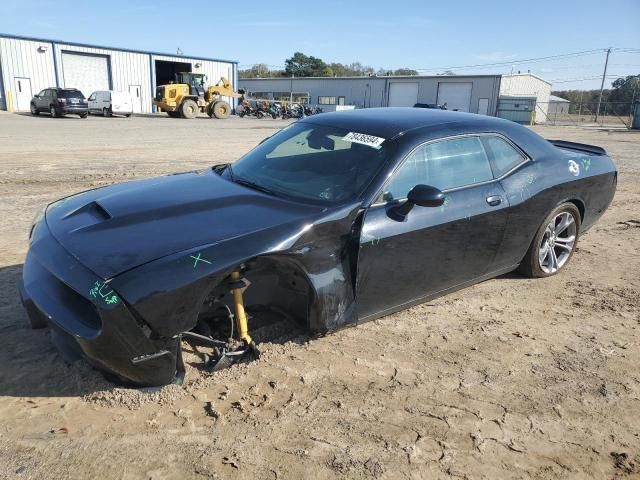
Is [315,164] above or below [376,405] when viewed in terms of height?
above

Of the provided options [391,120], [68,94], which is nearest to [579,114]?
[68,94]

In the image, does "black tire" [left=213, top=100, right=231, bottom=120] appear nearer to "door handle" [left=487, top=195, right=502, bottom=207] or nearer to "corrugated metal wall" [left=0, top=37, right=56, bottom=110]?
"corrugated metal wall" [left=0, top=37, right=56, bottom=110]

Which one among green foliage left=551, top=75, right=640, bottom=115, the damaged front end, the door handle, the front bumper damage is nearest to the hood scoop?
the damaged front end

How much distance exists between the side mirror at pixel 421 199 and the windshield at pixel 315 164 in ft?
0.95

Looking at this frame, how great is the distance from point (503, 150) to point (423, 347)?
1875 mm

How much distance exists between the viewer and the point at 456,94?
55188mm

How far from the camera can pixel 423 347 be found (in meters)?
3.43

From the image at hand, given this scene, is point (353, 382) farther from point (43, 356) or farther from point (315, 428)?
point (43, 356)

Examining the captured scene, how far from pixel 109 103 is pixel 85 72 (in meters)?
10.5

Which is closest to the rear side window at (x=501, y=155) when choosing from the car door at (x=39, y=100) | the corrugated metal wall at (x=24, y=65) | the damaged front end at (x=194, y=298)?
the damaged front end at (x=194, y=298)

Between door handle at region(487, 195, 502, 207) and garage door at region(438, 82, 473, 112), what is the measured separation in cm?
5300

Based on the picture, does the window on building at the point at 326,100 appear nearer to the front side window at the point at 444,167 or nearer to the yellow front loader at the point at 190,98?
the yellow front loader at the point at 190,98

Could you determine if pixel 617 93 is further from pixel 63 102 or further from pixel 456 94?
pixel 63 102

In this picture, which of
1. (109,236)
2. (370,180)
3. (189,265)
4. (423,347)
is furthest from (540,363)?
(109,236)
